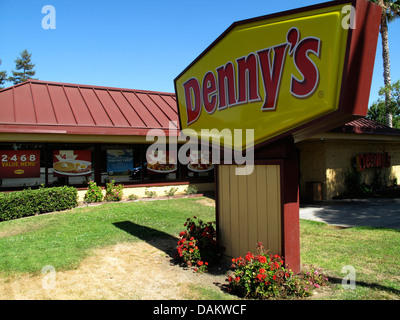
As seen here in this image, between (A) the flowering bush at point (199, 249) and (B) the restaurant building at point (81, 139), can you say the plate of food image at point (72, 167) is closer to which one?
(B) the restaurant building at point (81, 139)

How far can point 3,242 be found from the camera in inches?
285

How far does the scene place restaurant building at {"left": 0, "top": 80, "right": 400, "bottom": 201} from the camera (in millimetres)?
11883

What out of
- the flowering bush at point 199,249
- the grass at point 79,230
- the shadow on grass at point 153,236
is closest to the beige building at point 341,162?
the grass at point 79,230

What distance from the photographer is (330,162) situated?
1473cm

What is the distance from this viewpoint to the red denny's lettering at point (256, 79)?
3717 mm

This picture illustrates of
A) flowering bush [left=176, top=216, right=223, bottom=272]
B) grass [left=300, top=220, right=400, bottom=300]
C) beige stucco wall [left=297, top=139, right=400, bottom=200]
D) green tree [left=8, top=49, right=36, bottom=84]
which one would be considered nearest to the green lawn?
grass [left=300, top=220, right=400, bottom=300]

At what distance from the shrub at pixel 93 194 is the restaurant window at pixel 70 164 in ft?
1.54

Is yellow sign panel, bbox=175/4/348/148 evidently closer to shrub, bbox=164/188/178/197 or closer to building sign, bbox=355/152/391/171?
shrub, bbox=164/188/178/197

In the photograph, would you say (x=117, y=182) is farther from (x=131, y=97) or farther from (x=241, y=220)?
(x=241, y=220)

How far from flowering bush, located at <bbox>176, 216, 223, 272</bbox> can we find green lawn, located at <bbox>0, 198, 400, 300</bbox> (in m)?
1.81

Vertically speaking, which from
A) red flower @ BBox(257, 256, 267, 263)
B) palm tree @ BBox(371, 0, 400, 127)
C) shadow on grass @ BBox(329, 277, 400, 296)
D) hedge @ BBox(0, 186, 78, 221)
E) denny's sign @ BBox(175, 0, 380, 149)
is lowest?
shadow on grass @ BBox(329, 277, 400, 296)

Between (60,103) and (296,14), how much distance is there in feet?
40.7
